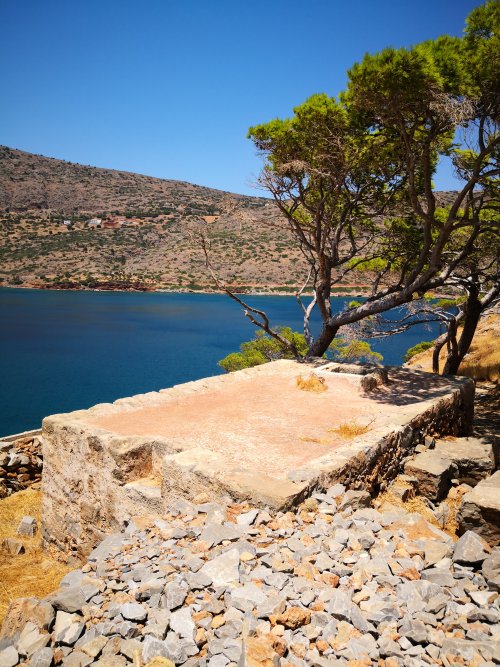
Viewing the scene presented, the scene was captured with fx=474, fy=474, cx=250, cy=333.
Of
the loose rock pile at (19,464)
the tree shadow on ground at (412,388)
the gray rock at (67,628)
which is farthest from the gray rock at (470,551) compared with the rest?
the loose rock pile at (19,464)

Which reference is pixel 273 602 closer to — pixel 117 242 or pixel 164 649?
pixel 164 649

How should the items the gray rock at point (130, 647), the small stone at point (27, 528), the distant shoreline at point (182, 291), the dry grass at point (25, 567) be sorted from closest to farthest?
the gray rock at point (130, 647)
the dry grass at point (25, 567)
the small stone at point (27, 528)
the distant shoreline at point (182, 291)

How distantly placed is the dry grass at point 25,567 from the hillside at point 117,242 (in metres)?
55.7

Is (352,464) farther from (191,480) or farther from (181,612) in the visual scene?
(181,612)

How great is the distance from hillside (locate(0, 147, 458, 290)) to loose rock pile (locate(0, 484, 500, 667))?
60788mm

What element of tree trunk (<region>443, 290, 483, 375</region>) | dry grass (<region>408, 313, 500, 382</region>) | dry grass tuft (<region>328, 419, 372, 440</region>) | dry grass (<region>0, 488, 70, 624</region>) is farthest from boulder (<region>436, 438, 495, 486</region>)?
dry grass (<region>408, 313, 500, 382</region>)

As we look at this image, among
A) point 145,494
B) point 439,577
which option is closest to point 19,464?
point 145,494

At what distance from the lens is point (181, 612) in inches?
128

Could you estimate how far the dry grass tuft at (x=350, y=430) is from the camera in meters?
6.73

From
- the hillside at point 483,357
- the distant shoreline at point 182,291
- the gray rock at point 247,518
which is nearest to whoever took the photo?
the gray rock at point 247,518

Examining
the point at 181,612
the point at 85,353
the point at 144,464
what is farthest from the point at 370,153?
the point at 85,353

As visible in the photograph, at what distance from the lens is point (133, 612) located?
3.30 meters

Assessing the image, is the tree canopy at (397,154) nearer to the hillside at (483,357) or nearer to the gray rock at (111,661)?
the hillside at (483,357)

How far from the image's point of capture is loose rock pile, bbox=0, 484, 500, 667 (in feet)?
9.59
